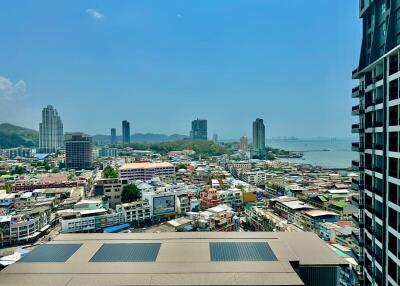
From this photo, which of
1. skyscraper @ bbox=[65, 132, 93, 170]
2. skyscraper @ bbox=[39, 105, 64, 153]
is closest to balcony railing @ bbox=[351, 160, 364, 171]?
skyscraper @ bbox=[65, 132, 93, 170]

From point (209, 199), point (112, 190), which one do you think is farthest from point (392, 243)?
point (112, 190)

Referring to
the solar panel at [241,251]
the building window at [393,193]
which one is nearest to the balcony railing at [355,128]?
the building window at [393,193]

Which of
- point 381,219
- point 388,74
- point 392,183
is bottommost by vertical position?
point 381,219

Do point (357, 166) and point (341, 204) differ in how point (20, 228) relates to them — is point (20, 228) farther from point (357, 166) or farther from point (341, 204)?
point (341, 204)

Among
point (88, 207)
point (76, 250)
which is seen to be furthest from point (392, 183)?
point (88, 207)

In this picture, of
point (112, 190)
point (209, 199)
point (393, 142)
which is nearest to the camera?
point (393, 142)

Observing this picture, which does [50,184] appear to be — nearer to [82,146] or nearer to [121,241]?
[82,146]

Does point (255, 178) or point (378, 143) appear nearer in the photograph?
point (378, 143)
